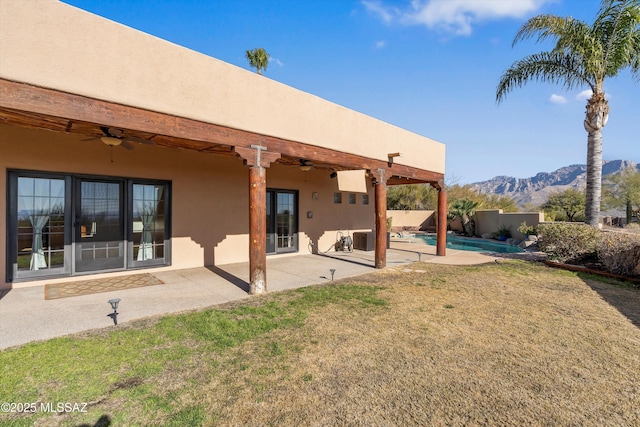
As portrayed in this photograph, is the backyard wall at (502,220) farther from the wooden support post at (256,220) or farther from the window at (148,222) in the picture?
the window at (148,222)

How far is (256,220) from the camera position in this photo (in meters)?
6.00

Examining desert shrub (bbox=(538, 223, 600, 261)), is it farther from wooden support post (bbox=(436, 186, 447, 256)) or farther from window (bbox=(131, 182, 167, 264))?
window (bbox=(131, 182, 167, 264))

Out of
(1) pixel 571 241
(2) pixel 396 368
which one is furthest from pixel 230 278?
(1) pixel 571 241

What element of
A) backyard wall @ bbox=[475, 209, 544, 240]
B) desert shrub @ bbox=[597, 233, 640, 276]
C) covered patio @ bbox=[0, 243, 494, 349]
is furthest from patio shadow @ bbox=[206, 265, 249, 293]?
backyard wall @ bbox=[475, 209, 544, 240]

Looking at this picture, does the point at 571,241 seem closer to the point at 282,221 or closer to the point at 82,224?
the point at 282,221

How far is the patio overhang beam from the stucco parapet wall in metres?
0.10

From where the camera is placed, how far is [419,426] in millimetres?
2434

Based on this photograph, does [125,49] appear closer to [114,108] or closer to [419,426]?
[114,108]

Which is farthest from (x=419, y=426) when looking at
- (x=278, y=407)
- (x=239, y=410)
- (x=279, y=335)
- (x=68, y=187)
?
(x=68, y=187)

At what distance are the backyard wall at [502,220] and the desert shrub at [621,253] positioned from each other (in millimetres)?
9109

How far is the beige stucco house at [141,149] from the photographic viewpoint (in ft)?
13.8

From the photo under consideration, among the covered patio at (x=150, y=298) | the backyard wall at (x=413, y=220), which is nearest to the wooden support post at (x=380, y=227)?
the covered patio at (x=150, y=298)

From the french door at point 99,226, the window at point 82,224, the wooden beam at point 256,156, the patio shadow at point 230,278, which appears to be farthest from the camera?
the french door at point 99,226

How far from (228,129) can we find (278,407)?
4.74 meters
